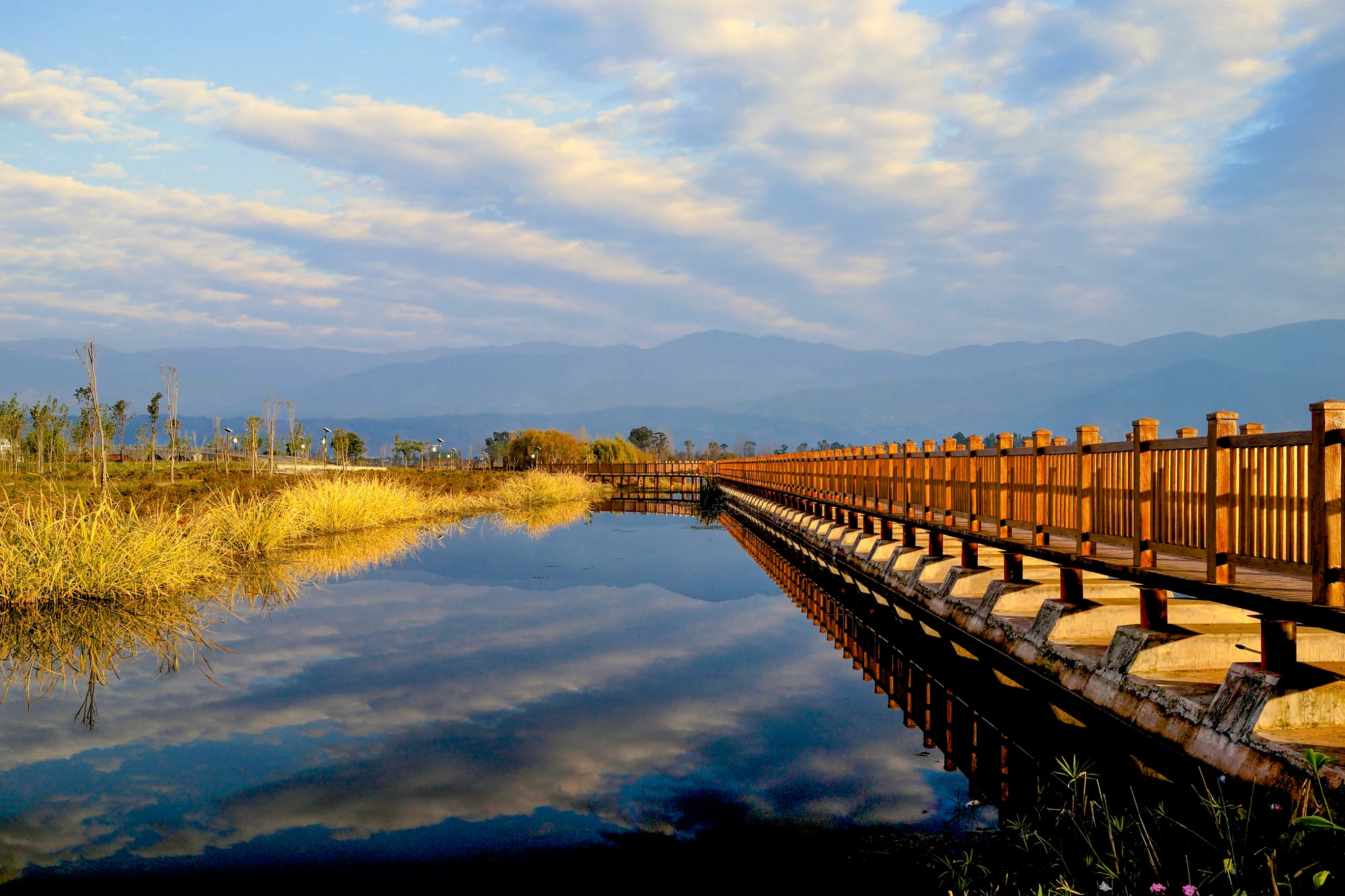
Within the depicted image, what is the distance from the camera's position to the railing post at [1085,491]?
336 inches

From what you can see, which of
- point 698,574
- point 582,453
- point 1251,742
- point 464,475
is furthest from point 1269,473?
point 582,453

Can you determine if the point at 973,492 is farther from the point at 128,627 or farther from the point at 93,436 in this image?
the point at 93,436

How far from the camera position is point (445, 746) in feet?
25.2

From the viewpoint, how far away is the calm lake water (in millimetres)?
5914

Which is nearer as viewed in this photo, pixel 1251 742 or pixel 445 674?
pixel 1251 742

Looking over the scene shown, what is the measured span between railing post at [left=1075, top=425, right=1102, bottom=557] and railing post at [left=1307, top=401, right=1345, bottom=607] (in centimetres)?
302

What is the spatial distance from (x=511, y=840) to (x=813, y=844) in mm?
1815

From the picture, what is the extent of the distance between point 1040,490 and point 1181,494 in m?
2.72

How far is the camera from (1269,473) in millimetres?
5977

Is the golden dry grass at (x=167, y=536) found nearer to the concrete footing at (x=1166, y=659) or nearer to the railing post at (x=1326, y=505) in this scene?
the concrete footing at (x=1166, y=659)

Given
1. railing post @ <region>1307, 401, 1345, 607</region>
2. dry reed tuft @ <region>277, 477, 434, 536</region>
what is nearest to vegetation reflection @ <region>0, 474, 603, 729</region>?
dry reed tuft @ <region>277, 477, 434, 536</region>

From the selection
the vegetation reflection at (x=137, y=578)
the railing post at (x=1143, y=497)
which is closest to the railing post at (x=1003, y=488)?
the railing post at (x=1143, y=497)

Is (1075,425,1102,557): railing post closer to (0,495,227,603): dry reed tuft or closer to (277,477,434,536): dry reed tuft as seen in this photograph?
(0,495,227,603): dry reed tuft

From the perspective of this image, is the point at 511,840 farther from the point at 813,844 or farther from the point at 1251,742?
the point at 1251,742
